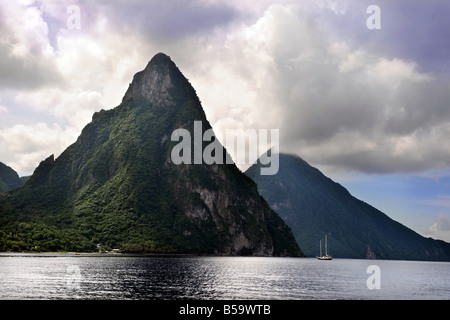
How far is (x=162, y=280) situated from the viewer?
4205 inches

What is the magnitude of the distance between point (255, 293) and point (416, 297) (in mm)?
A: 35143
